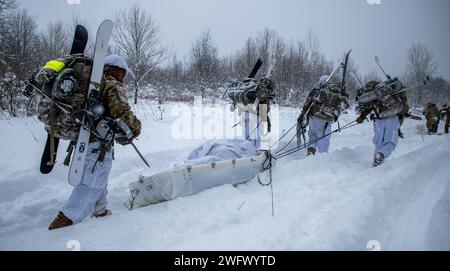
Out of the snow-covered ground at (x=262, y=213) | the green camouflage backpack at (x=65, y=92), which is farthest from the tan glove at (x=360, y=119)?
the green camouflage backpack at (x=65, y=92)

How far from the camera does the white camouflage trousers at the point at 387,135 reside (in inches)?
217

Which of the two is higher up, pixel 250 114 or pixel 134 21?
pixel 134 21

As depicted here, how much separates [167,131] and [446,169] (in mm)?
7188

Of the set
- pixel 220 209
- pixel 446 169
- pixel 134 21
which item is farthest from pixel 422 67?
pixel 220 209

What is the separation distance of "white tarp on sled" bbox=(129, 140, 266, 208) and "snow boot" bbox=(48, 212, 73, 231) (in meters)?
0.67

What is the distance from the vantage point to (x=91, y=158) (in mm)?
3092

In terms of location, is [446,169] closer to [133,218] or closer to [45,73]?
[133,218]

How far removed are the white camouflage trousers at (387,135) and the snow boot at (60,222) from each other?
5.35 meters

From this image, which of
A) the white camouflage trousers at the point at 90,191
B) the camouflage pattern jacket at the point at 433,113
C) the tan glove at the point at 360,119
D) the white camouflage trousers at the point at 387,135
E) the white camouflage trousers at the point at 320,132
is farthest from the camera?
the camouflage pattern jacket at the point at 433,113

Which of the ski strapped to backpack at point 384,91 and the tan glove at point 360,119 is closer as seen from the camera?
the ski strapped to backpack at point 384,91

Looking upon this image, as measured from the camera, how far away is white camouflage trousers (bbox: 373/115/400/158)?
552 centimetres

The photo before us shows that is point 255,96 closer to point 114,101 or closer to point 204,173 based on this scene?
point 204,173

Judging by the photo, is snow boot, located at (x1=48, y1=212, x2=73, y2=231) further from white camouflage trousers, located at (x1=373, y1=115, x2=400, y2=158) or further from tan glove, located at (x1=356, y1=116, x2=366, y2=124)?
tan glove, located at (x1=356, y1=116, x2=366, y2=124)

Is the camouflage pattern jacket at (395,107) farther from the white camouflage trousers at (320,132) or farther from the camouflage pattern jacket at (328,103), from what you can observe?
the white camouflage trousers at (320,132)
